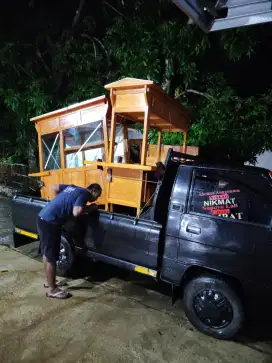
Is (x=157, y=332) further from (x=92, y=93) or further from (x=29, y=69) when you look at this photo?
(x=29, y=69)

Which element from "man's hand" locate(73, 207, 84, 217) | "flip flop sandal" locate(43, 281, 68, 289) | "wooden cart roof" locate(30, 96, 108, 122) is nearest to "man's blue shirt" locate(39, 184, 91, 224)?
"man's hand" locate(73, 207, 84, 217)

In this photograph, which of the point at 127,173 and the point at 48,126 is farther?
the point at 48,126

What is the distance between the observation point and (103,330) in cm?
333

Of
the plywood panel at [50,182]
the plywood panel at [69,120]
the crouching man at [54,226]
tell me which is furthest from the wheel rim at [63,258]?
the plywood panel at [69,120]

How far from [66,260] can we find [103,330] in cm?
151

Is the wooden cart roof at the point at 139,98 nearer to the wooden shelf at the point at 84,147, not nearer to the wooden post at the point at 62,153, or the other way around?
the wooden shelf at the point at 84,147

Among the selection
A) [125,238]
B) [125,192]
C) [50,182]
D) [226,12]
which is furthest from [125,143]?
[226,12]

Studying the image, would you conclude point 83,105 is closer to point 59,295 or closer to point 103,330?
point 59,295

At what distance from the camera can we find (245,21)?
7.99 ft

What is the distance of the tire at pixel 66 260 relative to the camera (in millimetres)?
4539

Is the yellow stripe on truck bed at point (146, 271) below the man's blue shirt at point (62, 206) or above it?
below

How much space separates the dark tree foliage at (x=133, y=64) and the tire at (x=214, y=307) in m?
4.60

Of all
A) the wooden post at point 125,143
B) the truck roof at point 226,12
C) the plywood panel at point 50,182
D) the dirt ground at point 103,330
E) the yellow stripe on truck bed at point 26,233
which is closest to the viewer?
the truck roof at point 226,12

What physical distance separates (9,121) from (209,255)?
30.2 feet
